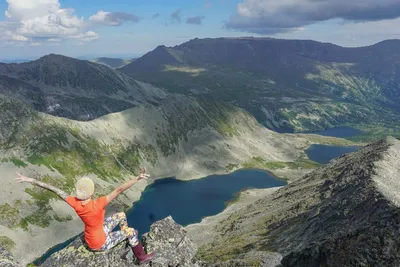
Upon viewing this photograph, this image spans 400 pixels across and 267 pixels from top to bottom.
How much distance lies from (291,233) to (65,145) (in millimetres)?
161286

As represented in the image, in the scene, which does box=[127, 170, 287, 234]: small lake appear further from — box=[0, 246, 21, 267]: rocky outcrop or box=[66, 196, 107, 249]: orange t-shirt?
box=[66, 196, 107, 249]: orange t-shirt


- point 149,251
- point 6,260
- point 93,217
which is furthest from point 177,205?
point 93,217

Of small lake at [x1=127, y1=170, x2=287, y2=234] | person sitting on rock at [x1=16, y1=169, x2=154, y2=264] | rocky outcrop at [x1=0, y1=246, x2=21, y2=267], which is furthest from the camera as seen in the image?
small lake at [x1=127, y1=170, x2=287, y2=234]

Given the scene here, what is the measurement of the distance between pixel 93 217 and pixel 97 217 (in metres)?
0.22

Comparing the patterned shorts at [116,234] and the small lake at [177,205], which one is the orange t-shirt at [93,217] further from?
the small lake at [177,205]

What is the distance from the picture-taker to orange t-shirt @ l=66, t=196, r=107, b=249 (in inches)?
688

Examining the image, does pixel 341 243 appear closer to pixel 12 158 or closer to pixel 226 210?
pixel 226 210

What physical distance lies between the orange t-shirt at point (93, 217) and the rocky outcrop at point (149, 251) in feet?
5.79

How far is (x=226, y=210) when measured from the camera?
533 feet

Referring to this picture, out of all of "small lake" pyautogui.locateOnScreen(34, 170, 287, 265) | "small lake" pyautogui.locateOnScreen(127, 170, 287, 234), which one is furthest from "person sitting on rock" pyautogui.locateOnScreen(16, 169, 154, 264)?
"small lake" pyautogui.locateOnScreen(127, 170, 287, 234)

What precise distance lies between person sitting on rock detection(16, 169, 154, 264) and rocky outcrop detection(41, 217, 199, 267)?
105cm

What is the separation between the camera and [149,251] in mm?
27234

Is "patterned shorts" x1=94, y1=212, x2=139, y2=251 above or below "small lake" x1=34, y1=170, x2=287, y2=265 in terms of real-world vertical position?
above

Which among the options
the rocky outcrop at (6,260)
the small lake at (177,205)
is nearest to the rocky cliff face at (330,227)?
the rocky outcrop at (6,260)
